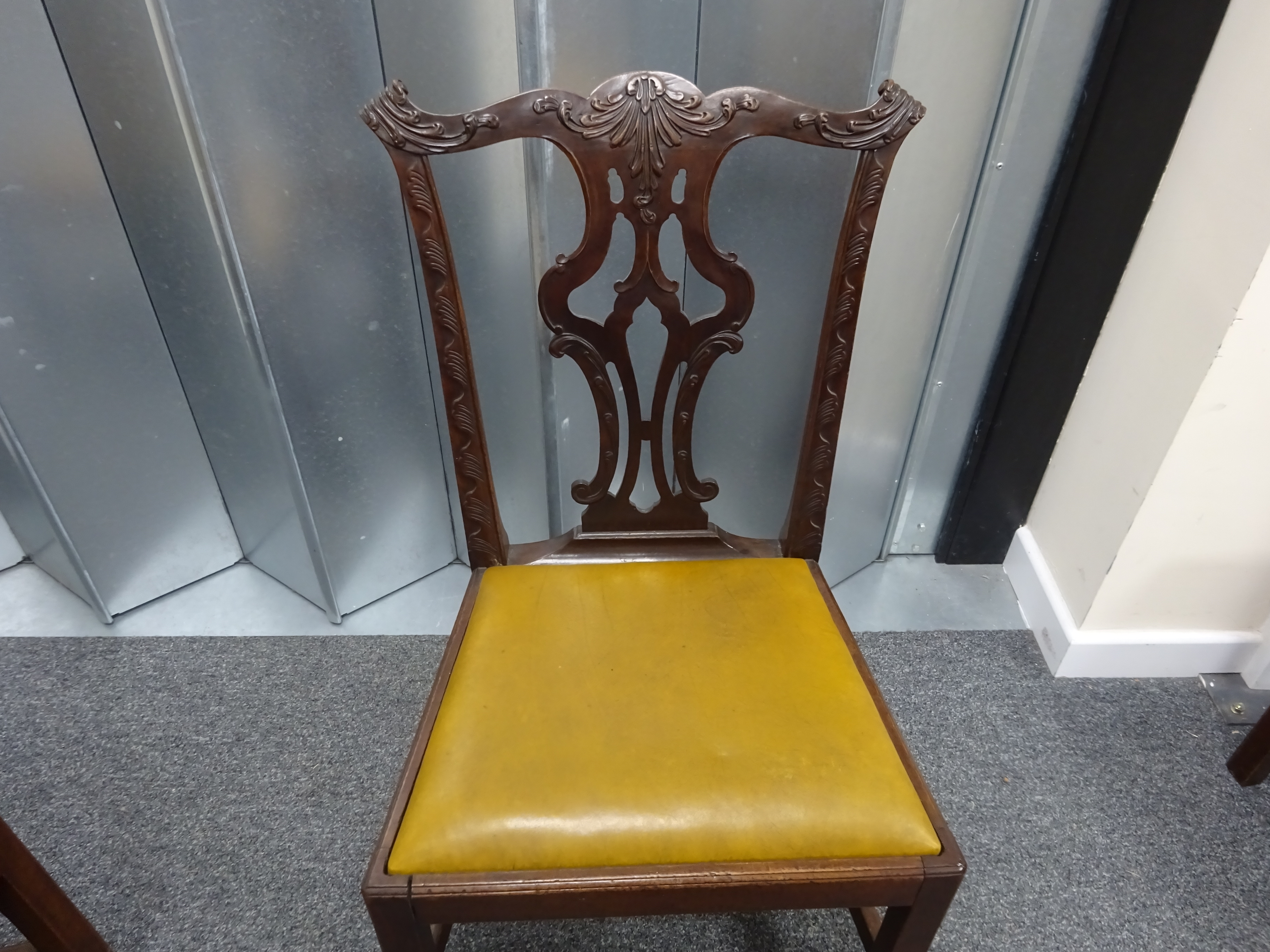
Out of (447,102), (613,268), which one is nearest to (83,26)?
(447,102)

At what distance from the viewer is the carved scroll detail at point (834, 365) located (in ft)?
2.75

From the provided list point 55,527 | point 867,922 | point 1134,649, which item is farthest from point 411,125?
point 1134,649

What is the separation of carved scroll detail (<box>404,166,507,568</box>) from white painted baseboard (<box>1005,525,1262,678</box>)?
1066 millimetres

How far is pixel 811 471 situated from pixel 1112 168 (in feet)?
2.46

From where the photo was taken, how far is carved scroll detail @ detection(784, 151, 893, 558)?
0.84 metres

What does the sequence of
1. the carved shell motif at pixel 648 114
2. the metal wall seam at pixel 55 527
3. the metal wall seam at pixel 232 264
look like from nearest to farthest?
the carved shell motif at pixel 648 114 → the metal wall seam at pixel 232 264 → the metal wall seam at pixel 55 527

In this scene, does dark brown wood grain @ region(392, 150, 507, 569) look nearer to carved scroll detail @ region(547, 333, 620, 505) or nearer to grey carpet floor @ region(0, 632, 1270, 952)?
carved scroll detail @ region(547, 333, 620, 505)

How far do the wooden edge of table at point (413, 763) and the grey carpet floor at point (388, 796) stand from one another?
0.47 m

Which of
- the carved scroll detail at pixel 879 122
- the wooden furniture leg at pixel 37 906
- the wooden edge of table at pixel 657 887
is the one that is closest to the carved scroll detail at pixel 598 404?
the carved scroll detail at pixel 879 122

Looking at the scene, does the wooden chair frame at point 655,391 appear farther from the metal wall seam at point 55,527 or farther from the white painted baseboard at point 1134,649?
the metal wall seam at point 55,527

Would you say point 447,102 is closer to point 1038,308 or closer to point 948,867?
point 1038,308

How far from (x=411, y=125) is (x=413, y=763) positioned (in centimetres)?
63

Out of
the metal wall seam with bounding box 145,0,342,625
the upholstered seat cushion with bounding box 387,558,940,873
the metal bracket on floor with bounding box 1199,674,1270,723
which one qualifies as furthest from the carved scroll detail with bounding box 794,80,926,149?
the metal bracket on floor with bounding box 1199,674,1270,723

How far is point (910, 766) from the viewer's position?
2.53ft
